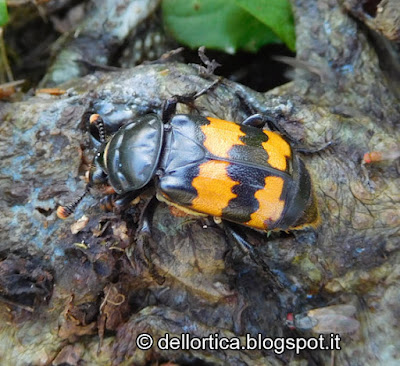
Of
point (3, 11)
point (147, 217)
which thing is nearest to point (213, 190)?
point (147, 217)

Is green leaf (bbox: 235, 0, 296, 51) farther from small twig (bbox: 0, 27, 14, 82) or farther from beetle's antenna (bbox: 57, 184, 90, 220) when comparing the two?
small twig (bbox: 0, 27, 14, 82)

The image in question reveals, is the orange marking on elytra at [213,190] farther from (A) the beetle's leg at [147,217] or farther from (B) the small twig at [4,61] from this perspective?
(B) the small twig at [4,61]

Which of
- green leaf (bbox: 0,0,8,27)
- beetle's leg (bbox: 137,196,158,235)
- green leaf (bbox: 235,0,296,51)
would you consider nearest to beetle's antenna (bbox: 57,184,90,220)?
beetle's leg (bbox: 137,196,158,235)

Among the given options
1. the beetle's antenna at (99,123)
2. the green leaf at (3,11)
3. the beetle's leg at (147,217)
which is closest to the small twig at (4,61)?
the green leaf at (3,11)

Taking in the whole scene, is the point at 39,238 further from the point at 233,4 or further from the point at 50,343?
Result: the point at 233,4

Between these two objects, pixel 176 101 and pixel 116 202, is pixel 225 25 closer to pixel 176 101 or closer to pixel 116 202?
pixel 176 101
